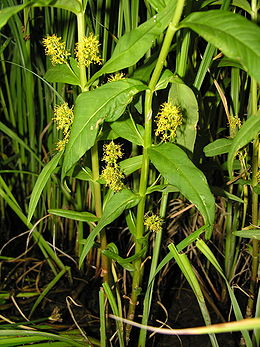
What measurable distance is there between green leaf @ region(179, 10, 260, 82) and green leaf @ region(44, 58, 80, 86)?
0.83 feet

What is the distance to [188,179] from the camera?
621 mm

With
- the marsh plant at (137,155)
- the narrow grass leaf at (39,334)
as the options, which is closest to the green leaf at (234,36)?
the marsh plant at (137,155)

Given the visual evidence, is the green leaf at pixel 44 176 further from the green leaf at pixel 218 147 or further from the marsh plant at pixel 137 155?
the green leaf at pixel 218 147

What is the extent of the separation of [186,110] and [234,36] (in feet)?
0.75

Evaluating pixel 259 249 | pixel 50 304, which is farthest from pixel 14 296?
pixel 259 249

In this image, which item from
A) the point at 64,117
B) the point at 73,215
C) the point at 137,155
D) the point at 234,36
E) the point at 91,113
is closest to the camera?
the point at 234,36

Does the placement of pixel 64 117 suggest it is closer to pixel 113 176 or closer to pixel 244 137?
pixel 113 176

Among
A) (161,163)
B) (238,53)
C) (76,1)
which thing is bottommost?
(161,163)

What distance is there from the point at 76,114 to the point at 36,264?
0.70 metres

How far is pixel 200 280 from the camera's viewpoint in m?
1.06

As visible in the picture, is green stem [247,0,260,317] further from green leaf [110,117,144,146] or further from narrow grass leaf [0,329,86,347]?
narrow grass leaf [0,329,86,347]

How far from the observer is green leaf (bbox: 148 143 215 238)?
2.01 feet

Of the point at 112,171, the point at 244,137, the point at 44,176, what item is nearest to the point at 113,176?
the point at 112,171

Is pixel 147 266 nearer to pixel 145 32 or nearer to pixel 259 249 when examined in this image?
pixel 259 249
